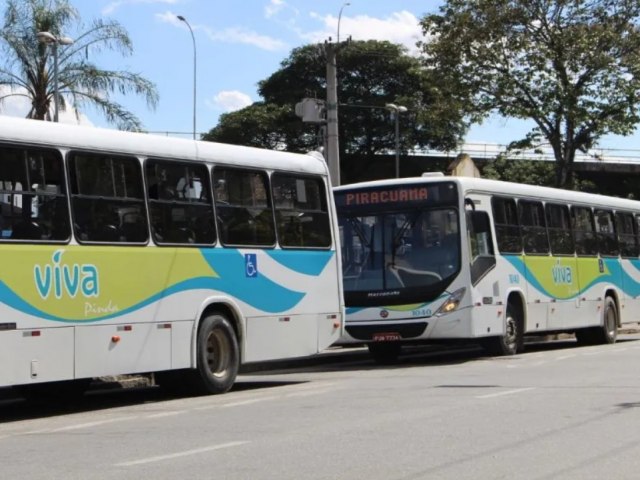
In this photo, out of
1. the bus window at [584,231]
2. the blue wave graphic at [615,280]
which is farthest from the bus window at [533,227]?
the bus window at [584,231]

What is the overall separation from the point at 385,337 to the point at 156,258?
6686mm

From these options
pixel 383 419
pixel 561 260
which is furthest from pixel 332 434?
pixel 561 260

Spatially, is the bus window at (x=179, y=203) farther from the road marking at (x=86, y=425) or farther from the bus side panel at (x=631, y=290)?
the bus side panel at (x=631, y=290)

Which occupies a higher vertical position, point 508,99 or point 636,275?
point 508,99

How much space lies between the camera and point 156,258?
13.6m

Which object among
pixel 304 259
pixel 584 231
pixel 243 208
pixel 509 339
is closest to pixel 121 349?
pixel 243 208

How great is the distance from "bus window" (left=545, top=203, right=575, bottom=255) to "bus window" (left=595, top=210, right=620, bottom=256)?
174 centimetres

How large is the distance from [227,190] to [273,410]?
138 inches

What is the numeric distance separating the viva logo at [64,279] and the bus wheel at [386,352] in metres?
9.06

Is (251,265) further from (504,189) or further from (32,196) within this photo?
(504,189)

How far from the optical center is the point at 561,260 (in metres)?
23.9

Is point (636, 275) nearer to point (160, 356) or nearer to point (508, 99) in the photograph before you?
point (508, 99)

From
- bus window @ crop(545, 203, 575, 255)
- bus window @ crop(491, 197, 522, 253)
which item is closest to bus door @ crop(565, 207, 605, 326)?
bus window @ crop(545, 203, 575, 255)

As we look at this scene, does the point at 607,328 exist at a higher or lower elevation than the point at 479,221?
lower
